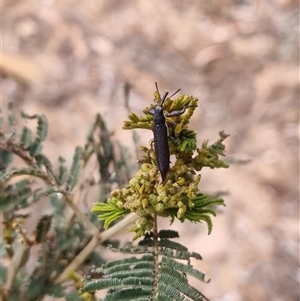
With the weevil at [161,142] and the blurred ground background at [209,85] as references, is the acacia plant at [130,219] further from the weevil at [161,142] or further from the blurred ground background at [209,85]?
the blurred ground background at [209,85]

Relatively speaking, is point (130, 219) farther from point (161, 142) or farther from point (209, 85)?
point (209, 85)

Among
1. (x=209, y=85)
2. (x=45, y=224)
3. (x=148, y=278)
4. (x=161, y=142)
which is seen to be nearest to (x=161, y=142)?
(x=161, y=142)

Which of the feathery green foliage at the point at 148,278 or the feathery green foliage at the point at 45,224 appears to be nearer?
the feathery green foliage at the point at 148,278

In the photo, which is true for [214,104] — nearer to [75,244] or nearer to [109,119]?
[109,119]

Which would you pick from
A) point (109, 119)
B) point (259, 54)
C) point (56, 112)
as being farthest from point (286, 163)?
point (56, 112)

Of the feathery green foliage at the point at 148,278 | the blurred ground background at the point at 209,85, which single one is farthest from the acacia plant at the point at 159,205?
the blurred ground background at the point at 209,85

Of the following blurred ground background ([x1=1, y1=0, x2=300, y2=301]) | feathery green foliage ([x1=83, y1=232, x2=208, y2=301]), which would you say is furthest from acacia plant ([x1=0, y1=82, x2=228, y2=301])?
blurred ground background ([x1=1, y1=0, x2=300, y2=301])

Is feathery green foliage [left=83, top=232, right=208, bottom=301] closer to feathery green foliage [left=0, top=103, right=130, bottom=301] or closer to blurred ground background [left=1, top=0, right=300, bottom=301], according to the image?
feathery green foliage [left=0, top=103, right=130, bottom=301]

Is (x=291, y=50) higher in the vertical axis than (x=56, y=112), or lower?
higher
